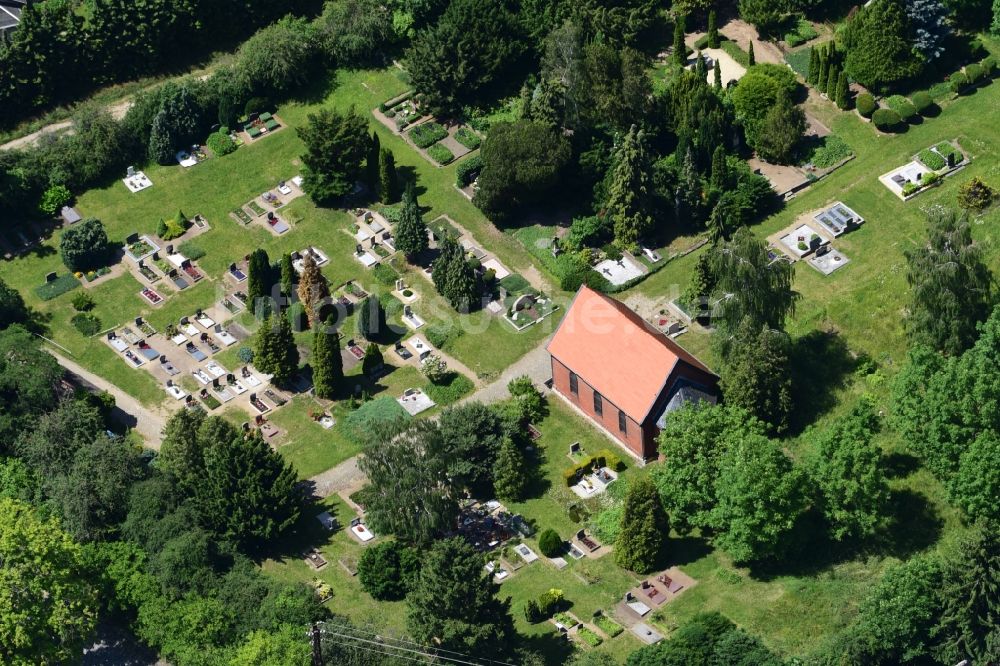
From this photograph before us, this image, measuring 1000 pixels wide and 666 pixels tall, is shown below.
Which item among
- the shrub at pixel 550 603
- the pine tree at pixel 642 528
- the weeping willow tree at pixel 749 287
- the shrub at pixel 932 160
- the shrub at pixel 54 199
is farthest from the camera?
the shrub at pixel 54 199

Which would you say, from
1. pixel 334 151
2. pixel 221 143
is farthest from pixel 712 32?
pixel 221 143

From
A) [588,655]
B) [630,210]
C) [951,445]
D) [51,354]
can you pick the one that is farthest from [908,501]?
[51,354]

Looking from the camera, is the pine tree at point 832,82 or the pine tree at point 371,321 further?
the pine tree at point 832,82

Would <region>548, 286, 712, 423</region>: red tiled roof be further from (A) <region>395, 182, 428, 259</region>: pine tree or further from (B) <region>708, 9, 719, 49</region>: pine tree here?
(B) <region>708, 9, 719, 49</region>: pine tree

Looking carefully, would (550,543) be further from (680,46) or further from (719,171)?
(680,46)

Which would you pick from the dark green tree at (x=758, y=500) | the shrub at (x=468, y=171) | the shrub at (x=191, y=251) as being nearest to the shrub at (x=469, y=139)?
the shrub at (x=468, y=171)

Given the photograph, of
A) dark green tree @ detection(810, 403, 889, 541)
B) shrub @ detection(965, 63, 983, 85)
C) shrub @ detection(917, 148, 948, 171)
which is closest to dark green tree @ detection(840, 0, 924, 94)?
shrub @ detection(965, 63, 983, 85)

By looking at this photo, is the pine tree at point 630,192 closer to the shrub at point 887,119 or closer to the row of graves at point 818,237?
the row of graves at point 818,237

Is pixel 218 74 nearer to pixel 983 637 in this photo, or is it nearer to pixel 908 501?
pixel 908 501
